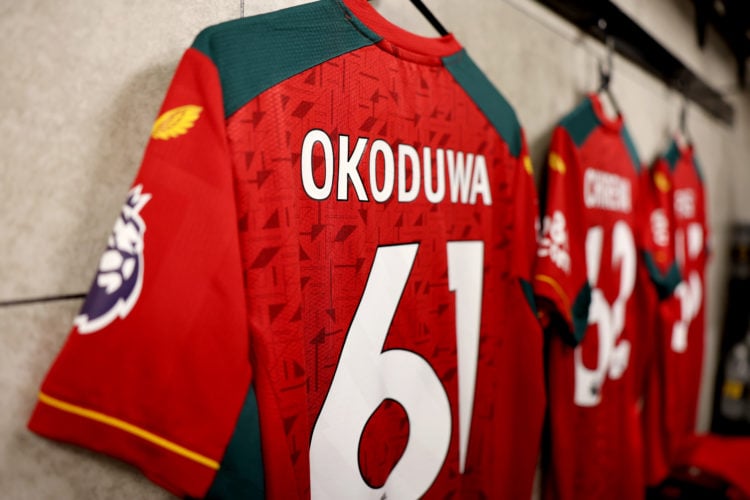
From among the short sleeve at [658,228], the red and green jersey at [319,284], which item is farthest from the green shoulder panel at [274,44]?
the short sleeve at [658,228]

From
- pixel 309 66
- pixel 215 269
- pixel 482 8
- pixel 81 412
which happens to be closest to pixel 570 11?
pixel 482 8

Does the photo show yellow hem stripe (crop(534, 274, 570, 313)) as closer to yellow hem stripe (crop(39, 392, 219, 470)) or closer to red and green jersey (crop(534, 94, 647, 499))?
red and green jersey (crop(534, 94, 647, 499))

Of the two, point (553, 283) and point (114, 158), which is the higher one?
point (114, 158)

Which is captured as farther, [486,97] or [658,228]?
[658,228]

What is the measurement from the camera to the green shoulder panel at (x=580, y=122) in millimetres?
926

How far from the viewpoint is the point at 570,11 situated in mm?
990

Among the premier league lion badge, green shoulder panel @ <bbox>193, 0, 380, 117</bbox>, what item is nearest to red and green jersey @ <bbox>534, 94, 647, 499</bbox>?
green shoulder panel @ <bbox>193, 0, 380, 117</bbox>

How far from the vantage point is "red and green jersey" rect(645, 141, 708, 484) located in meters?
1.32

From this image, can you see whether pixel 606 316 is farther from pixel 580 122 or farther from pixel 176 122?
pixel 176 122

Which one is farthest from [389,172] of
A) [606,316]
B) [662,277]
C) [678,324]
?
[678,324]

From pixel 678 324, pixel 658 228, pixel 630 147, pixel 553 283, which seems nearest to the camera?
pixel 553 283

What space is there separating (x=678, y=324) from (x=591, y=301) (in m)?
0.65

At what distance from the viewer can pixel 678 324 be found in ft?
4.53

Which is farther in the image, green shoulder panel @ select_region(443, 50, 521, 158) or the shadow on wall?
green shoulder panel @ select_region(443, 50, 521, 158)
